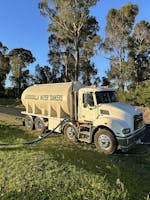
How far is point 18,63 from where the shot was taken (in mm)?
46906

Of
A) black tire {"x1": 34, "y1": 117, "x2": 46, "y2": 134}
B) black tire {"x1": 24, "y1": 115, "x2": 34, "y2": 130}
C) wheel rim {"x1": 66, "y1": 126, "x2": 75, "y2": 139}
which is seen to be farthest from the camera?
black tire {"x1": 24, "y1": 115, "x2": 34, "y2": 130}

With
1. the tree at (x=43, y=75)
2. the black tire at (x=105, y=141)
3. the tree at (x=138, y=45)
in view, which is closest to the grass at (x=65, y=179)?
the black tire at (x=105, y=141)

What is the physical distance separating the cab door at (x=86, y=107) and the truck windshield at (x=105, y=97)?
29 cm

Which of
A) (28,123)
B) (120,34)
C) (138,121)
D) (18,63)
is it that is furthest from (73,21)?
(18,63)

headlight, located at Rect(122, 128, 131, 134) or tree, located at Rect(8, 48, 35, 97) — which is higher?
tree, located at Rect(8, 48, 35, 97)

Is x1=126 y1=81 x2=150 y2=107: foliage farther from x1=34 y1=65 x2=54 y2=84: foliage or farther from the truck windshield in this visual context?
x1=34 y1=65 x2=54 y2=84: foliage

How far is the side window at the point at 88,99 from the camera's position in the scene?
10.4 m

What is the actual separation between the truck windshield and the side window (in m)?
0.30

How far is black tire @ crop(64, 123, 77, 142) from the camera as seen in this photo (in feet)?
36.1

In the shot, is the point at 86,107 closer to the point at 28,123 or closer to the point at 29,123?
the point at 29,123

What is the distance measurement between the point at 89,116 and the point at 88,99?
0.80m

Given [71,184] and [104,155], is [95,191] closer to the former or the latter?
[71,184]

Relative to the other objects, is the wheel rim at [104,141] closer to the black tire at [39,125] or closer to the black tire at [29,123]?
the black tire at [39,125]

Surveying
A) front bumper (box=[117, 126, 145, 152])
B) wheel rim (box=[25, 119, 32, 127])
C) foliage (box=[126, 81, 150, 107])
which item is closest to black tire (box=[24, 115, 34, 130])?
wheel rim (box=[25, 119, 32, 127])
